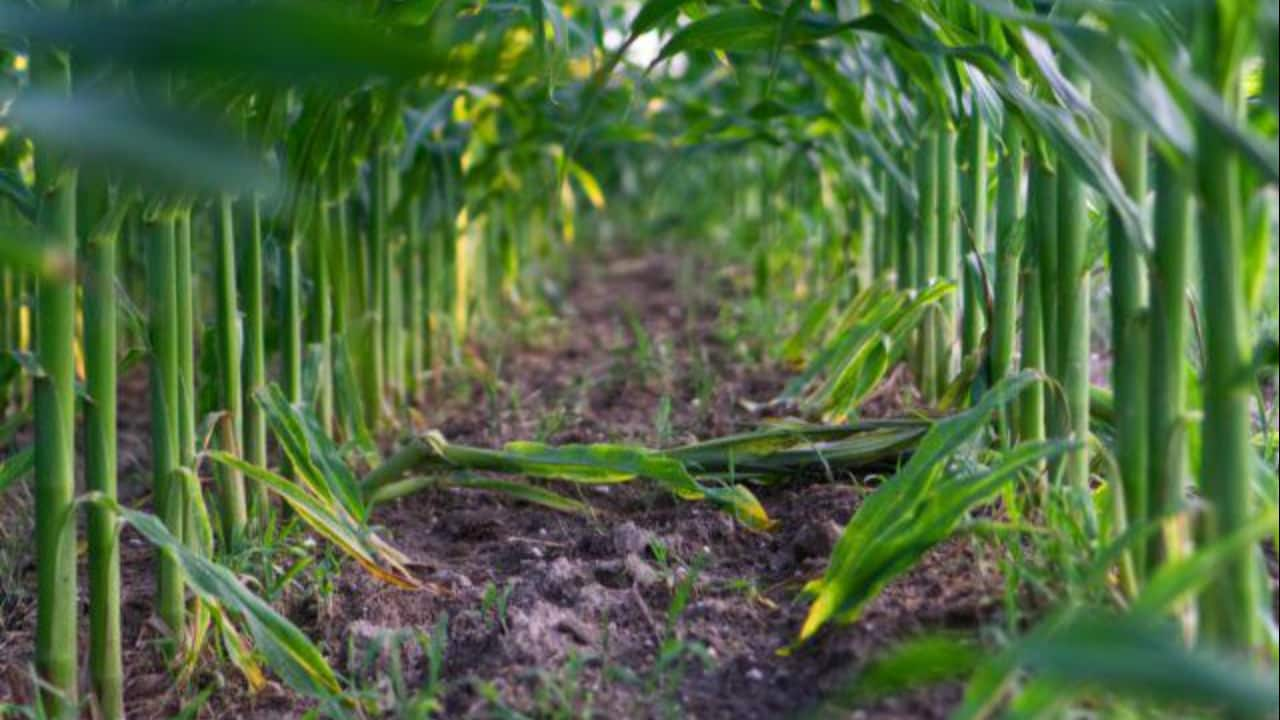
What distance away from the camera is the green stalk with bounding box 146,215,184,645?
1600 millimetres

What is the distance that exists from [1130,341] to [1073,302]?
9.8 inches

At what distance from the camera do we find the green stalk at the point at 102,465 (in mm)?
1447

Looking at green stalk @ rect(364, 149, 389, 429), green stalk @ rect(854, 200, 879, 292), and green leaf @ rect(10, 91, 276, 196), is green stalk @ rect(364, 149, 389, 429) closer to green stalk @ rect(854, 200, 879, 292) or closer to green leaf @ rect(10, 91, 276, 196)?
green stalk @ rect(854, 200, 879, 292)

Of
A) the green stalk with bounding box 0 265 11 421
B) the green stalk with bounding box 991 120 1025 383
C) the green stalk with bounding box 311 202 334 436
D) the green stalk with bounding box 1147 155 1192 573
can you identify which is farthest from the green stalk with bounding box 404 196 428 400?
the green stalk with bounding box 1147 155 1192 573

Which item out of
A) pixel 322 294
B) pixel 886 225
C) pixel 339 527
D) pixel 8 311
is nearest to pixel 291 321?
pixel 322 294

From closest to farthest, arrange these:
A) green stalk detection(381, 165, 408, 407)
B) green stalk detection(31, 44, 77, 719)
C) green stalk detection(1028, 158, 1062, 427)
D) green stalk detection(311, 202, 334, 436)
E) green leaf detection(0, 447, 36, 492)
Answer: green stalk detection(31, 44, 77, 719)
green stalk detection(1028, 158, 1062, 427)
green leaf detection(0, 447, 36, 492)
green stalk detection(311, 202, 334, 436)
green stalk detection(381, 165, 408, 407)

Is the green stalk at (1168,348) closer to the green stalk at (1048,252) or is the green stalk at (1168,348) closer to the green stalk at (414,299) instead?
the green stalk at (1048,252)

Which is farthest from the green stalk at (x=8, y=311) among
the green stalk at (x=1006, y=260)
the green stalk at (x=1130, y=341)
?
the green stalk at (x=1130, y=341)

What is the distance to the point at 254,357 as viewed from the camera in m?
2.00

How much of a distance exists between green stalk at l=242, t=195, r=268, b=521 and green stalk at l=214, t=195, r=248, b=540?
2.5 inches

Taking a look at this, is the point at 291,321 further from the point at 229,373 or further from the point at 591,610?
the point at 591,610

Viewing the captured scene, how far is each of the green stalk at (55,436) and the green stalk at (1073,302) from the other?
3.37ft

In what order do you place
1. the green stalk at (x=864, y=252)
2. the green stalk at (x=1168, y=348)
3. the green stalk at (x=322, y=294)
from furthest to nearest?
the green stalk at (x=864, y=252)
the green stalk at (x=322, y=294)
the green stalk at (x=1168, y=348)

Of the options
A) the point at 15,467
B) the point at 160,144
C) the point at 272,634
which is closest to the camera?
the point at 160,144
